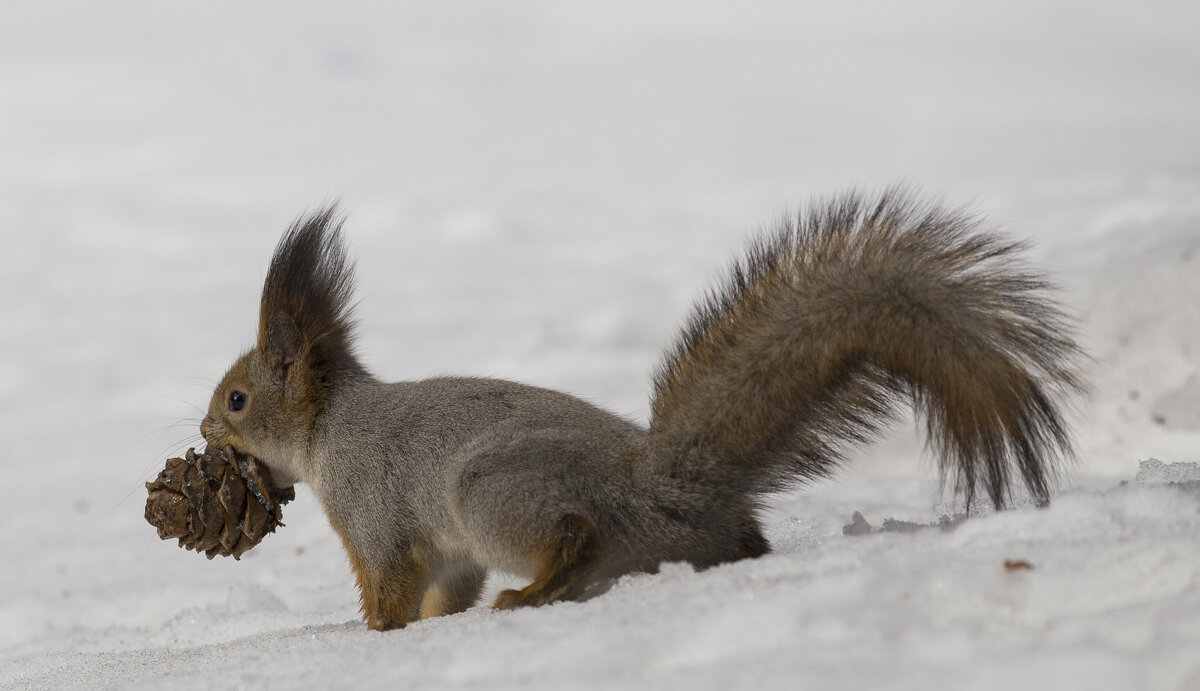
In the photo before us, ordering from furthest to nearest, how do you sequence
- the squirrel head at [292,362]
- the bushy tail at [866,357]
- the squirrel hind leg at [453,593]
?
the squirrel head at [292,362]
the squirrel hind leg at [453,593]
the bushy tail at [866,357]

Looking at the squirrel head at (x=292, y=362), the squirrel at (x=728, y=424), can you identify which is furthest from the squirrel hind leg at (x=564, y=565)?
the squirrel head at (x=292, y=362)

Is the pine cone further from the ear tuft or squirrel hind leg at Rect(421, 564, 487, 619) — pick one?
squirrel hind leg at Rect(421, 564, 487, 619)

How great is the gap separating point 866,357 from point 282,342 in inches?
45.5

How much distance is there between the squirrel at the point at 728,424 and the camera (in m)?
1.73

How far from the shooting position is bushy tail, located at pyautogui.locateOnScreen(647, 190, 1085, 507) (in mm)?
1718

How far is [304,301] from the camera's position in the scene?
238 centimetres

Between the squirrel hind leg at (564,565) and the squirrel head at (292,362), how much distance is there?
2.19 feet

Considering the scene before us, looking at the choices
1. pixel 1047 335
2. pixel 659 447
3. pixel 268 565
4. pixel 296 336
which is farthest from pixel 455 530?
pixel 268 565

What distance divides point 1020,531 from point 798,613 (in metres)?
0.36

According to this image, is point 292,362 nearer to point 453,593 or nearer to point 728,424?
point 453,593

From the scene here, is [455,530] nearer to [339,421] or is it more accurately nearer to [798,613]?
[339,421]

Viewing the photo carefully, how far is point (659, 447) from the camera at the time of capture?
1938mm

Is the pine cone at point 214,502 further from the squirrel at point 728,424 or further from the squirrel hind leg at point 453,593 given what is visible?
the squirrel hind leg at point 453,593

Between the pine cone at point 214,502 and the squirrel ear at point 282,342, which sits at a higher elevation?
the squirrel ear at point 282,342
